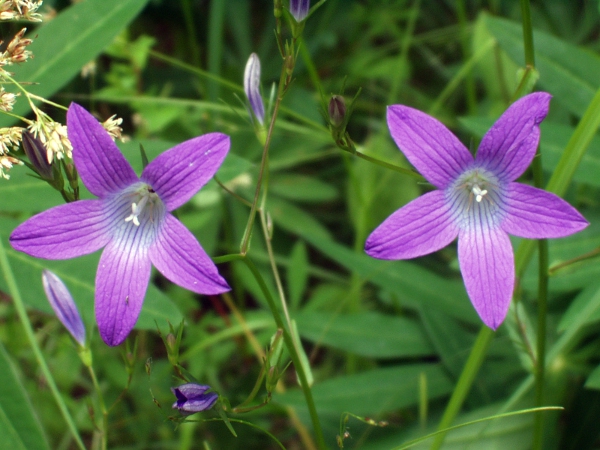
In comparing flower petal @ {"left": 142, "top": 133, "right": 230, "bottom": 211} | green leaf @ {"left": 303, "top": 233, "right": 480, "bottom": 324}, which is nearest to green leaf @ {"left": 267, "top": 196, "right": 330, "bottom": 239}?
green leaf @ {"left": 303, "top": 233, "right": 480, "bottom": 324}

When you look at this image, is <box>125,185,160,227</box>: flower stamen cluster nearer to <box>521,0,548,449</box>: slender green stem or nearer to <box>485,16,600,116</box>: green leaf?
<box>521,0,548,449</box>: slender green stem

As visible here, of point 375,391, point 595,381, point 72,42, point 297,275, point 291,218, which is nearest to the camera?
point 595,381

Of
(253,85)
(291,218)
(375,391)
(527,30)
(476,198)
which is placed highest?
(527,30)

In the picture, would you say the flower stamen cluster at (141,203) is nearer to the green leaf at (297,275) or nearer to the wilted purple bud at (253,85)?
the wilted purple bud at (253,85)

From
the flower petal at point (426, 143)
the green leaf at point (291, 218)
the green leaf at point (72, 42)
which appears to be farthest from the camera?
the green leaf at point (291, 218)

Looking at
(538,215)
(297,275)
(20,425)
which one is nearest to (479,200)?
(538,215)

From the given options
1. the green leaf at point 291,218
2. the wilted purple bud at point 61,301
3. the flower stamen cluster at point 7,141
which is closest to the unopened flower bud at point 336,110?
the flower stamen cluster at point 7,141

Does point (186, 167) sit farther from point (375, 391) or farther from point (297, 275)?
point (297, 275)
